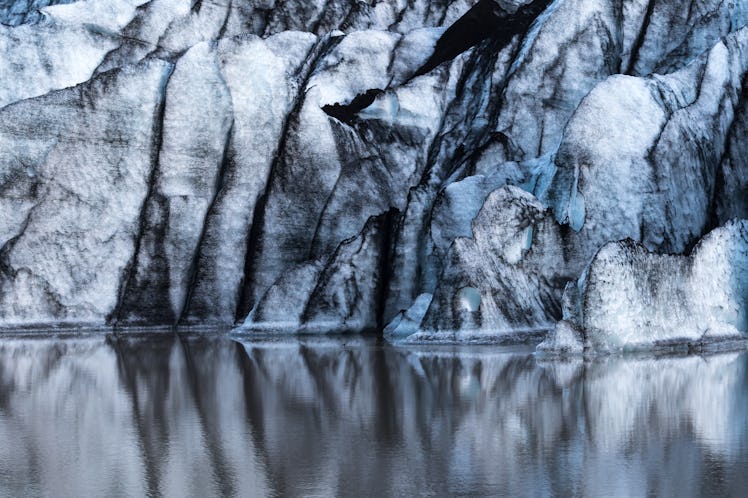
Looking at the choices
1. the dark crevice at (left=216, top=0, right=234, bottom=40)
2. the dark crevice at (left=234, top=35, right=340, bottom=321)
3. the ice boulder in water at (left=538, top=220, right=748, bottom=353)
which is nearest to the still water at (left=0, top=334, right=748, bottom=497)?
the ice boulder in water at (left=538, top=220, right=748, bottom=353)

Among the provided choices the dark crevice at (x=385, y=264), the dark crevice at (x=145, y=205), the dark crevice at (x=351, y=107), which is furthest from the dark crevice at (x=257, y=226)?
the dark crevice at (x=385, y=264)

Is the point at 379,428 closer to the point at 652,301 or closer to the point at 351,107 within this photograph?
the point at 652,301

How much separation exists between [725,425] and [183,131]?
2102cm

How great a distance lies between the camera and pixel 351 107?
32.3 metres

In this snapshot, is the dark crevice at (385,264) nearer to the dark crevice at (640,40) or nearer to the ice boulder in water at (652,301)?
the ice boulder in water at (652,301)

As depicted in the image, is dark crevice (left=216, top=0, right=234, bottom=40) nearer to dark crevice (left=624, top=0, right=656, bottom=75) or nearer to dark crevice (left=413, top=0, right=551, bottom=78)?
dark crevice (left=413, top=0, right=551, bottom=78)

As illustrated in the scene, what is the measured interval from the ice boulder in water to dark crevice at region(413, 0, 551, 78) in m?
14.2

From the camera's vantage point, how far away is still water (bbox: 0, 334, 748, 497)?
7.60 meters

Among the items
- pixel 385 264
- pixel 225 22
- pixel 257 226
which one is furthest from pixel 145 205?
pixel 225 22

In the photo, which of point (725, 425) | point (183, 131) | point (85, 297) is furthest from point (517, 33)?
point (725, 425)

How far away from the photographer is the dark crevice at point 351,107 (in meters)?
31.6

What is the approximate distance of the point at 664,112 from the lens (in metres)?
24.8

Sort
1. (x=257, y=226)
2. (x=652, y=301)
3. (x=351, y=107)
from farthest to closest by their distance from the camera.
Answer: (x=351, y=107) < (x=257, y=226) < (x=652, y=301)

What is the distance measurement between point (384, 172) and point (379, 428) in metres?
20.7
